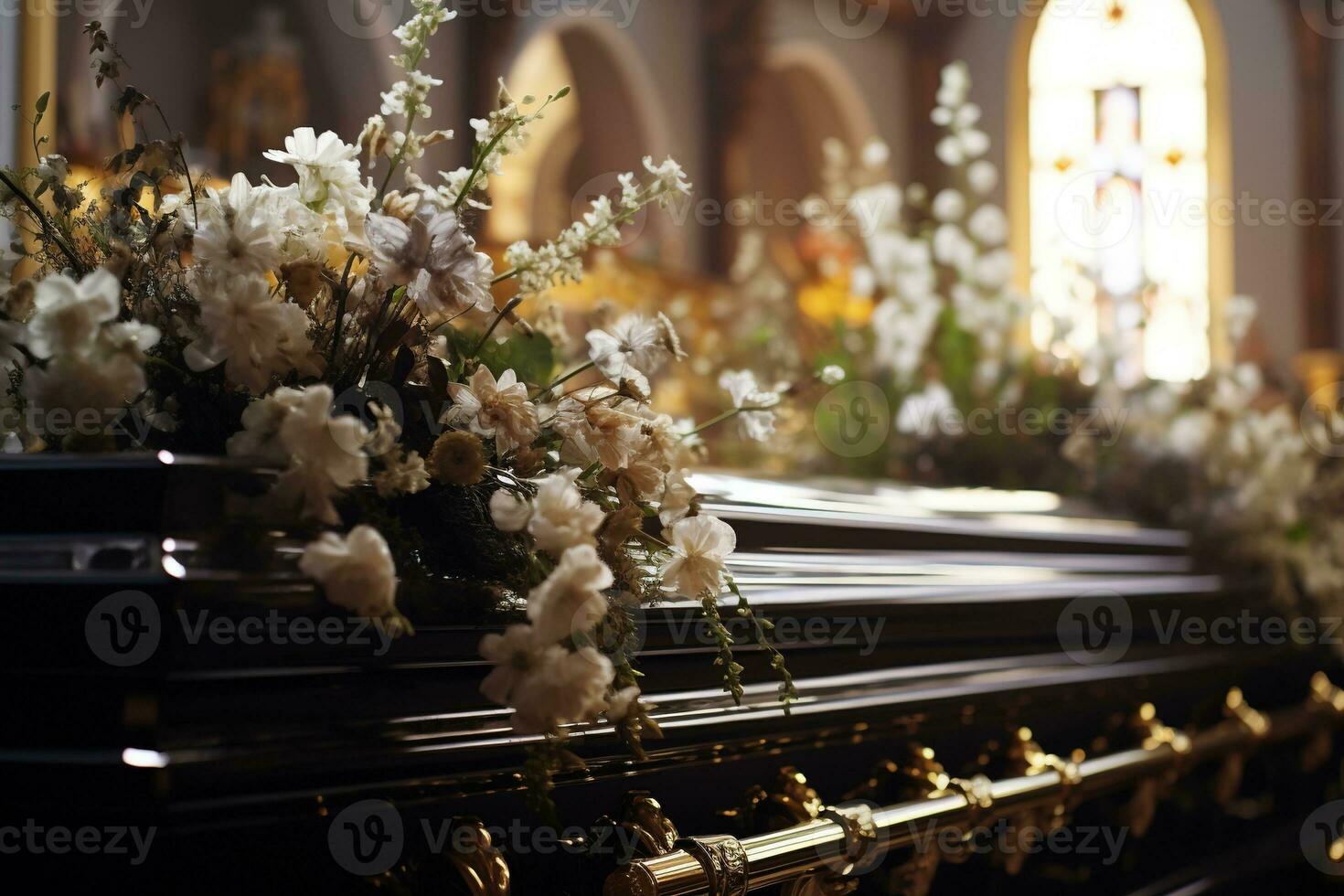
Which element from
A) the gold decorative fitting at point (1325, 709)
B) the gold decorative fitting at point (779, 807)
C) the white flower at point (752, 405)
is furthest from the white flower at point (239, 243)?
the gold decorative fitting at point (1325, 709)

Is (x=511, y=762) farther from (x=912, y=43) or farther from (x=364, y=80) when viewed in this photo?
(x=912, y=43)

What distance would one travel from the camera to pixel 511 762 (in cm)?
94

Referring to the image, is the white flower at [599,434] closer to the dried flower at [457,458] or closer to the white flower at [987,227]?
the dried flower at [457,458]

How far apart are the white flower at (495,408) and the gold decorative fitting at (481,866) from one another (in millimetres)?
260

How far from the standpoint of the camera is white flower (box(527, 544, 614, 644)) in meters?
0.78

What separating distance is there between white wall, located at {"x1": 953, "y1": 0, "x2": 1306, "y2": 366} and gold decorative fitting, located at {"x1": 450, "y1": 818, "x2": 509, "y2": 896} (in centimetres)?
900

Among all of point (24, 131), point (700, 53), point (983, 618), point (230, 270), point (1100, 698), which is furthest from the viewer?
point (700, 53)

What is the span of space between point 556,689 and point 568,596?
2.1 inches

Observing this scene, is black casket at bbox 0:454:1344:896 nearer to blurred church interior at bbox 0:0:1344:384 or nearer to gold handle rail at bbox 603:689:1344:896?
gold handle rail at bbox 603:689:1344:896

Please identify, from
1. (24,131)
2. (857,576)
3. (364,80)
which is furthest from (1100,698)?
(364,80)

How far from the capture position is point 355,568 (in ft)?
2.49

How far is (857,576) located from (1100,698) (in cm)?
53

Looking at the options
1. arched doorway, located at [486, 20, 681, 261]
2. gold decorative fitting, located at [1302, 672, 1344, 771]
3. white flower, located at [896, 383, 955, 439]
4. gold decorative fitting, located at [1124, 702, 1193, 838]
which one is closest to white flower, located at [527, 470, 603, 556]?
gold decorative fitting, located at [1124, 702, 1193, 838]

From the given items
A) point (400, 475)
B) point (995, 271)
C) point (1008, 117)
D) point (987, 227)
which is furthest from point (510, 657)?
point (1008, 117)
